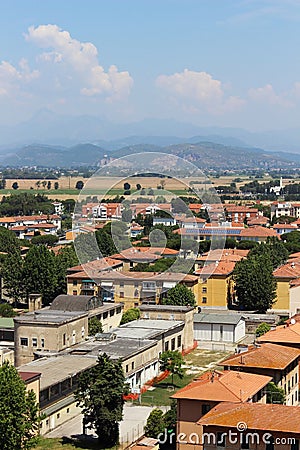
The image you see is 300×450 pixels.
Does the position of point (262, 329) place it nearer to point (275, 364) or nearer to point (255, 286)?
point (255, 286)

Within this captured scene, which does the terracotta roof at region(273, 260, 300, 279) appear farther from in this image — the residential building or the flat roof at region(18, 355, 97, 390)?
the flat roof at region(18, 355, 97, 390)

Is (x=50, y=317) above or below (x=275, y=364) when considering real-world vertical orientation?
below

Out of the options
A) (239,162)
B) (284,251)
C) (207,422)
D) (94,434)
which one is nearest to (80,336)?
(94,434)

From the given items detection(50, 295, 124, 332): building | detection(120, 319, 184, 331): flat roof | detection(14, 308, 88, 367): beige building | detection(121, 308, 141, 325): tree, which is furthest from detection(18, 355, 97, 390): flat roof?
detection(121, 308, 141, 325): tree

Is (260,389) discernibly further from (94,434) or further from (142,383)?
(142,383)

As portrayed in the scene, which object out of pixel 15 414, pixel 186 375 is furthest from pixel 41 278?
pixel 15 414

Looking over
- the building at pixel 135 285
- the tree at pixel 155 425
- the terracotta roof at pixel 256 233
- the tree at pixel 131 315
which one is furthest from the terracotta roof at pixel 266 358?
the terracotta roof at pixel 256 233
